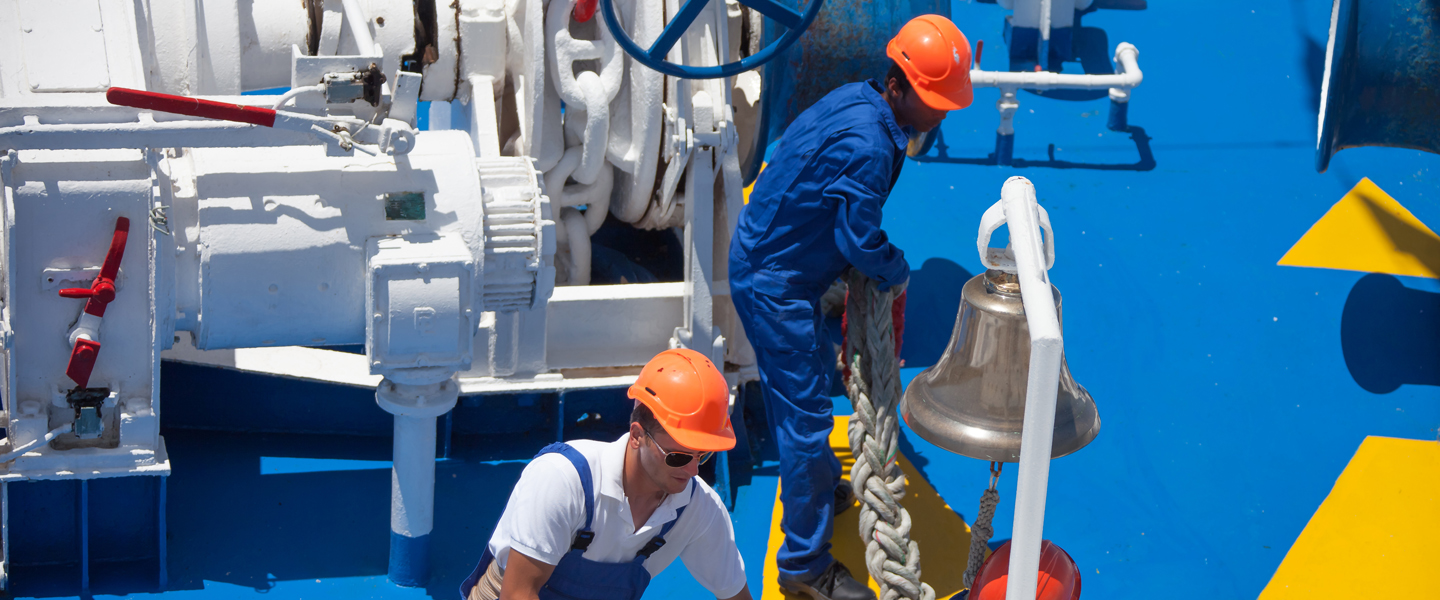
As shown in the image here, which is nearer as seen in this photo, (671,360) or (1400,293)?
(671,360)

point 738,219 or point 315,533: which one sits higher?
point 738,219

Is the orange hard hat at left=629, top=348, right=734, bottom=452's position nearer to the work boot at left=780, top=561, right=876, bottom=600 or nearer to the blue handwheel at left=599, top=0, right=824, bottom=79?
the blue handwheel at left=599, top=0, right=824, bottom=79

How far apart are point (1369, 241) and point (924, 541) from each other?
2.99m

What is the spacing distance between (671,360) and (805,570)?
1573 millimetres

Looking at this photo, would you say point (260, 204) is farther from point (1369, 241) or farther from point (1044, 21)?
point (1369, 241)

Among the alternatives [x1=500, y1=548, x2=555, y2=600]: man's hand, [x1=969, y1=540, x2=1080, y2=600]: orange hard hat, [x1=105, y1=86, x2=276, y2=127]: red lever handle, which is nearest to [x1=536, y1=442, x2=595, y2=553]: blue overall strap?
[x1=500, y1=548, x2=555, y2=600]: man's hand

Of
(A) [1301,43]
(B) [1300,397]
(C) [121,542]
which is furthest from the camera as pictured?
(A) [1301,43]

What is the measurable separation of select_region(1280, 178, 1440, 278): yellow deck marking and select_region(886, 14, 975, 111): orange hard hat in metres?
2.75

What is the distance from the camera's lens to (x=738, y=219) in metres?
4.41

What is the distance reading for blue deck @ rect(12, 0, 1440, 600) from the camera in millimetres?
4484

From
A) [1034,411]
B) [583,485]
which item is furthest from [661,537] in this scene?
[1034,411]

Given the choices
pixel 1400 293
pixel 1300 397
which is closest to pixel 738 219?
pixel 1300 397

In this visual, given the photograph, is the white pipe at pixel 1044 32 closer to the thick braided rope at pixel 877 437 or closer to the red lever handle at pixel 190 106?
the thick braided rope at pixel 877 437

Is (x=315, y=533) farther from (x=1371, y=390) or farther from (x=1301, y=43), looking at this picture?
(x=1301, y=43)
